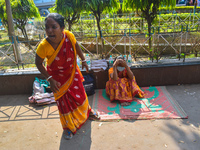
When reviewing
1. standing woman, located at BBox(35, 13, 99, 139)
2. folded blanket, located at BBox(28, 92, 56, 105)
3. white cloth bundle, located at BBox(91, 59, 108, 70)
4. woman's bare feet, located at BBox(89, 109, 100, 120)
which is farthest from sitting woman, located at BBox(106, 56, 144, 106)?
folded blanket, located at BBox(28, 92, 56, 105)

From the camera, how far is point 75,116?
324 cm

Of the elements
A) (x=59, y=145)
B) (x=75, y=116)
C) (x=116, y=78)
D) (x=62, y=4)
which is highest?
(x=62, y=4)

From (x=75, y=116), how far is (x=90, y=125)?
0.36 meters

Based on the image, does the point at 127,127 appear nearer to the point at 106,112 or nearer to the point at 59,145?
the point at 106,112

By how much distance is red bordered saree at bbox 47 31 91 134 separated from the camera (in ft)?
9.30

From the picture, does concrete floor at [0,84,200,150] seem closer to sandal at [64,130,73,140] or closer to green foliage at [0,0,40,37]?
sandal at [64,130,73,140]

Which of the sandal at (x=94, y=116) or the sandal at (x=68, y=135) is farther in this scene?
the sandal at (x=94, y=116)

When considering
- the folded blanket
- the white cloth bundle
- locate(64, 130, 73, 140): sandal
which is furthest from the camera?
the white cloth bundle

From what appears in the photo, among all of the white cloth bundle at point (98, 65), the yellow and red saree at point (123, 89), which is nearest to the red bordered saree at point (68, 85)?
the yellow and red saree at point (123, 89)

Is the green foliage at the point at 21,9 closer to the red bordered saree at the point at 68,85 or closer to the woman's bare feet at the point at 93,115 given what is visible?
the red bordered saree at the point at 68,85

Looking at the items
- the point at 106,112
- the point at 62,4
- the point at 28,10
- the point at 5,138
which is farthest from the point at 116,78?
the point at 28,10

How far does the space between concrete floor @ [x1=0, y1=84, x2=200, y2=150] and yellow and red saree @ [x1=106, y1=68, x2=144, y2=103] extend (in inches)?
28.1

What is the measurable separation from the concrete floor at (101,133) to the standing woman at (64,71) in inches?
10.2

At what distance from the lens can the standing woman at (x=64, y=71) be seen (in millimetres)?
2652
